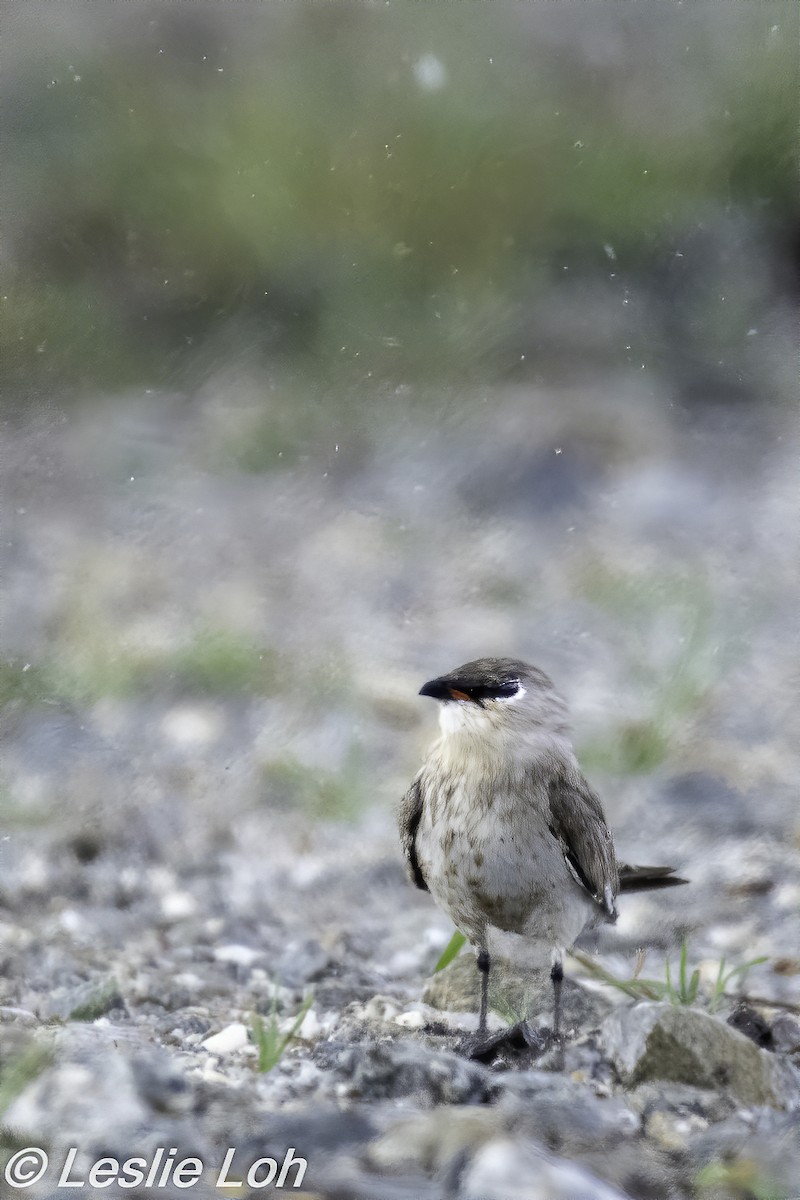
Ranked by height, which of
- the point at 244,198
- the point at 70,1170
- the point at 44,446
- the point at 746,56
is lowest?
the point at 70,1170

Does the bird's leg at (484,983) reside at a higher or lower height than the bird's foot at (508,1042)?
higher

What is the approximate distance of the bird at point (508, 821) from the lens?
122 inches

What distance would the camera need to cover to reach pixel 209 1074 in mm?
2928

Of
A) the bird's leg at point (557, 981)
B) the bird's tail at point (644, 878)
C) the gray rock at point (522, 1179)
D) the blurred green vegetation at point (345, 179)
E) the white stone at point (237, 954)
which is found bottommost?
the gray rock at point (522, 1179)

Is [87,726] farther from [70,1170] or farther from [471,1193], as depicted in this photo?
[471,1193]

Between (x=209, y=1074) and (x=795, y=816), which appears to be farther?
(x=795, y=816)

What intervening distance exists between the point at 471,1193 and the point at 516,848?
2.86 ft

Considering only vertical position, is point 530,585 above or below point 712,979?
above

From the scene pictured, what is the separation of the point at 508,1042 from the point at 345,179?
9.48 feet

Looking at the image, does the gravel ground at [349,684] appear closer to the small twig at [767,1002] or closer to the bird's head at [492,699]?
the small twig at [767,1002]

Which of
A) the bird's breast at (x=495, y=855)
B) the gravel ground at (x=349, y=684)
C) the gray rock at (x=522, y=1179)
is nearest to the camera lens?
the gray rock at (x=522, y=1179)

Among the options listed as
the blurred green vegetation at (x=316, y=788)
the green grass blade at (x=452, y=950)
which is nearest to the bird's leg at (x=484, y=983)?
the green grass blade at (x=452, y=950)

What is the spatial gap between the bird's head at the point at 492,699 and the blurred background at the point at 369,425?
3.50 ft

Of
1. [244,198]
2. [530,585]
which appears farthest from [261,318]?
[530,585]
